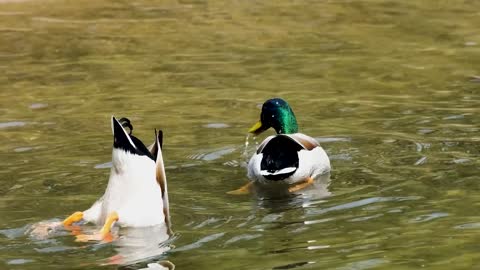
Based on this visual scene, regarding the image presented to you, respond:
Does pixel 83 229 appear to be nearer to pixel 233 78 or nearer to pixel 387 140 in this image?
pixel 387 140

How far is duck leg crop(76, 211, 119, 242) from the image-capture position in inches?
289

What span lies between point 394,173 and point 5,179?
3060 millimetres

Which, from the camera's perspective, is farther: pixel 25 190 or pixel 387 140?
pixel 387 140

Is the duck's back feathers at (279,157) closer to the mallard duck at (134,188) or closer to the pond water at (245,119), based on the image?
the pond water at (245,119)

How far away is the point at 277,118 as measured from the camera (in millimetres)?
9859

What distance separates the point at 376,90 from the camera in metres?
12.5

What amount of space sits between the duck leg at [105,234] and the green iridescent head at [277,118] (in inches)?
103

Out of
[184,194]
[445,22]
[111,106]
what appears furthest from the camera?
[445,22]

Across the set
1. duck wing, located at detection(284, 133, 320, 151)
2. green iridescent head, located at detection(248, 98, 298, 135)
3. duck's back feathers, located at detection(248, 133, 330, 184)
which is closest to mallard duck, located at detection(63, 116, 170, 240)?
duck's back feathers, located at detection(248, 133, 330, 184)

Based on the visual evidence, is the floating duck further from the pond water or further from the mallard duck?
the mallard duck

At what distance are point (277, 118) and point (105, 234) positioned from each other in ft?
9.51

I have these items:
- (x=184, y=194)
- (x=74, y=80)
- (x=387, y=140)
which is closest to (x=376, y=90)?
(x=387, y=140)

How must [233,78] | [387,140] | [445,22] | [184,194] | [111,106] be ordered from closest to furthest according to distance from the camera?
1. [184,194]
2. [387,140]
3. [111,106]
4. [233,78]
5. [445,22]

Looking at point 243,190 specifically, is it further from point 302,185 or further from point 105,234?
point 105,234
